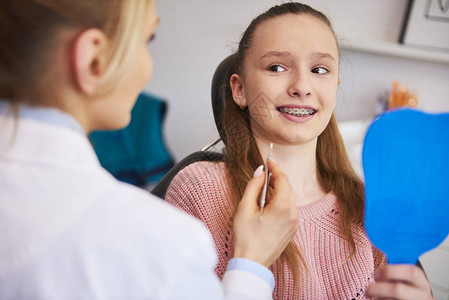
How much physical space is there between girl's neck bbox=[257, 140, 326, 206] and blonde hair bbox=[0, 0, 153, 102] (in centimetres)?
37

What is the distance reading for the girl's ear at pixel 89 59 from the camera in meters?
0.38

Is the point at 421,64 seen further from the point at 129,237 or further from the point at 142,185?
the point at 129,237

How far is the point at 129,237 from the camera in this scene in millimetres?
359

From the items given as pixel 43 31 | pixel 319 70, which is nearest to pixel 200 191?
pixel 319 70

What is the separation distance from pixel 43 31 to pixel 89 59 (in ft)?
0.15

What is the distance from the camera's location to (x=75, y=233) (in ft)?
1.14

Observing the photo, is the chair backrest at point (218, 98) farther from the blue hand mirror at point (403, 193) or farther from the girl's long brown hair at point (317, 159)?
the blue hand mirror at point (403, 193)

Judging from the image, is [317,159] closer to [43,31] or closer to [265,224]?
[265,224]

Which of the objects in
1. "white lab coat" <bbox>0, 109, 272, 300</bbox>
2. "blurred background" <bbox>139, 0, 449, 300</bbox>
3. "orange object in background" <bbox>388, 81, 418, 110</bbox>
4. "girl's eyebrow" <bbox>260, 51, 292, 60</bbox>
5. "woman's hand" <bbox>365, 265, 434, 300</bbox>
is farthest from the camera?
"orange object in background" <bbox>388, 81, 418, 110</bbox>

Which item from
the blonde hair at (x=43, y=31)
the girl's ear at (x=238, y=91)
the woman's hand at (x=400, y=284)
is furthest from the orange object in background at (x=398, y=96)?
the blonde hair at (x=43, y=31)

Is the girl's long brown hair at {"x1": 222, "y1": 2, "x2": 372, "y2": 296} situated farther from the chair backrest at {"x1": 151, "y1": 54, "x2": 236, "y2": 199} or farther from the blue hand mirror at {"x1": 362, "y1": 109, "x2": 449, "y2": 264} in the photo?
the blue hand mirror at {"x1": 362, "y1": 109, "x2": 449, "y2": 264}

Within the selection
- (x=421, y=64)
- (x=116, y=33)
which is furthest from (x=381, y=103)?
(x=116, y=33)

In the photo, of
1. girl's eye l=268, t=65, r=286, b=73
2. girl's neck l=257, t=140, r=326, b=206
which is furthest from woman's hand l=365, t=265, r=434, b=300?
girl's eye l=268, t=65, r=286, b=73

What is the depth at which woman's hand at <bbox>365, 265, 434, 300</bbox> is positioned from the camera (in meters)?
0.52
